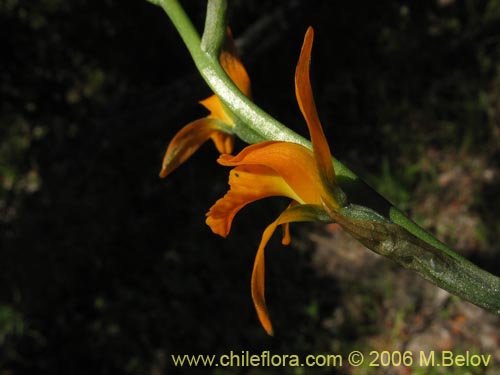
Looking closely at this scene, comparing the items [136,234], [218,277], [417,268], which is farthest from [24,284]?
[417,268]

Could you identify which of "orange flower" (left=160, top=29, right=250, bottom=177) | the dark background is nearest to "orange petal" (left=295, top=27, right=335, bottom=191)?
"orange flower" (left=160, top=29, right=250, bottom=177)

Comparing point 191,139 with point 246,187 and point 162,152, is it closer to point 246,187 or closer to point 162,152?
point 246,187

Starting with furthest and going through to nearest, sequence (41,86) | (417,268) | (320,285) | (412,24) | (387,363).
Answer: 1. (412,24)
2. (41,86)
3. (320,285)
4. (387,363)
5. (417,268)

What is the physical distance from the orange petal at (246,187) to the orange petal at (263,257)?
0.04 m

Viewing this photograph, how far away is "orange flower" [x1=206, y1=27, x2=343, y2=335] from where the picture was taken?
25.9 inches

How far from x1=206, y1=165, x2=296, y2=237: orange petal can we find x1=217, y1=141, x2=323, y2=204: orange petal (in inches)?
0.6

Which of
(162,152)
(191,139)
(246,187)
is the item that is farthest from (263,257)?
(162,152)

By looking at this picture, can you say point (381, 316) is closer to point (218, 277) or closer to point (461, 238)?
point (461, 238)

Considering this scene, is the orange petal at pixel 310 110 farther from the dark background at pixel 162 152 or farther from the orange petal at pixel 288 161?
the dark background at pixel 162 152

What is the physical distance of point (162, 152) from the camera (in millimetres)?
3080

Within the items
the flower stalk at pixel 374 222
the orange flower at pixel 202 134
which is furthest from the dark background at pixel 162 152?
the flower stalk at pixel 374 222

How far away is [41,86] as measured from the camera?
2818mm

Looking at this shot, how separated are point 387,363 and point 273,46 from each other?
1643mm

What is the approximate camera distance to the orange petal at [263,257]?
0.70 meters
